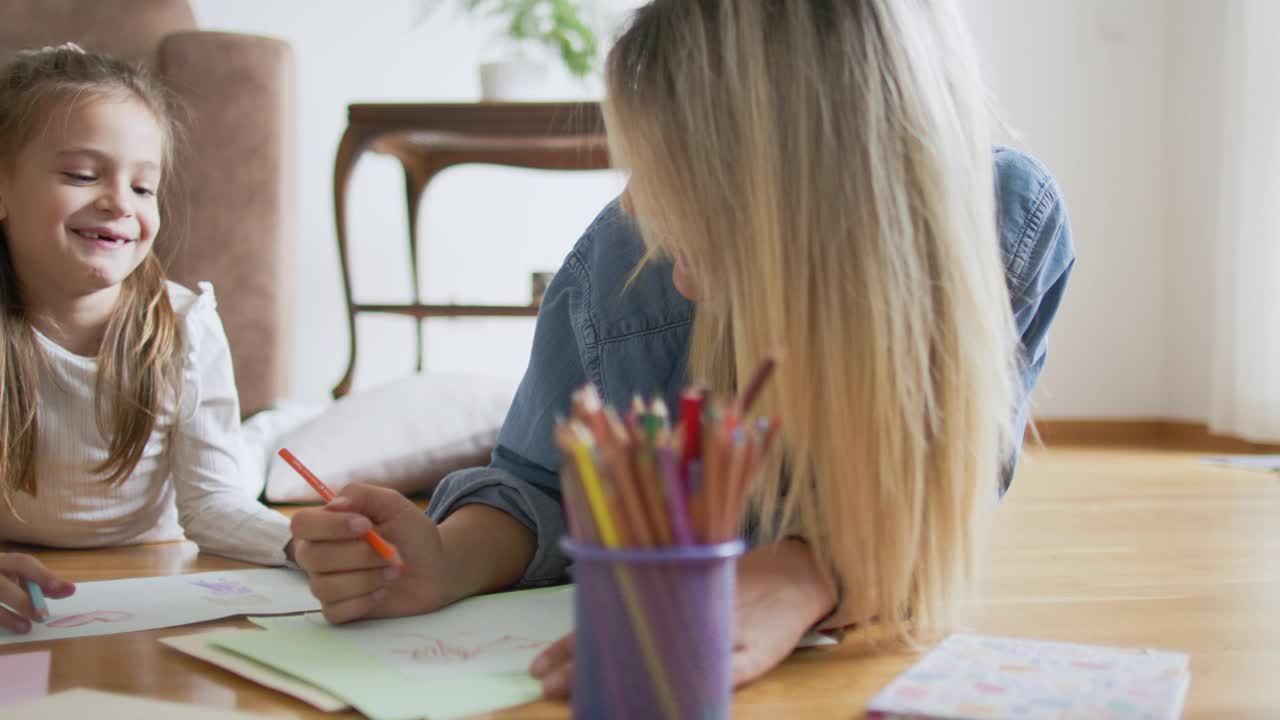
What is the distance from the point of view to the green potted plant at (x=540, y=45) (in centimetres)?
230

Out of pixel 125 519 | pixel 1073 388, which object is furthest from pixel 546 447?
pixel 1073 388

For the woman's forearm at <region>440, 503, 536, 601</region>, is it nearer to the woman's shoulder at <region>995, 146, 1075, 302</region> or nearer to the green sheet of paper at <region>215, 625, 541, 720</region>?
the green sheet of paper at <region>215, 625, 541, 720</region>

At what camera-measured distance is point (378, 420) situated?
1755 mm

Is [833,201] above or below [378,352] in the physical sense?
above

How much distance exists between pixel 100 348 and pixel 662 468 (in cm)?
98

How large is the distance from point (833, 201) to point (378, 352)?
92.3 inches

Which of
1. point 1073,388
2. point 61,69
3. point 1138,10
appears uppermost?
point 1138,10

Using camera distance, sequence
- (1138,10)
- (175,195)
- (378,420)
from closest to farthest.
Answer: (378,420)
(175,195)
(1138,10)

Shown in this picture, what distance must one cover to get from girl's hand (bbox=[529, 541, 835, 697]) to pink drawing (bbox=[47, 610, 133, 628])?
1.19ft

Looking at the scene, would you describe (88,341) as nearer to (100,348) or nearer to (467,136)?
(100,348)

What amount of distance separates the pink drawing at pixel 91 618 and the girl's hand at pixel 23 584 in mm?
16

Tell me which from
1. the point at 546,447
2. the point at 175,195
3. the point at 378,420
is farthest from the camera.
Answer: the point at 175,195

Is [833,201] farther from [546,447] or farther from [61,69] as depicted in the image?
[61,69]

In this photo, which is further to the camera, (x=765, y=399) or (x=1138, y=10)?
(x=1138, y=10)
